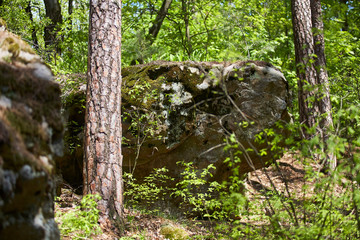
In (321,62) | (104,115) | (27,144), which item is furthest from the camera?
(321,62)

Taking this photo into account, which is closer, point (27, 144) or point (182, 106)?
point (27, 144)

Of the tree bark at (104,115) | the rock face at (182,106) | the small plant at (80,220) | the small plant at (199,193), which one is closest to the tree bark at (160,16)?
the rock face at (182,106)

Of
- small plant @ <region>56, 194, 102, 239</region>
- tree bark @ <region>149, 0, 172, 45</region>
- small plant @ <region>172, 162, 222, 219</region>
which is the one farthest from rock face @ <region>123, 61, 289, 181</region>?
tree bark @ <region>149, 0, 172, 45</region>

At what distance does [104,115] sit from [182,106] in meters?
1.69

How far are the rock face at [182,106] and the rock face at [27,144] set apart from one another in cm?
360

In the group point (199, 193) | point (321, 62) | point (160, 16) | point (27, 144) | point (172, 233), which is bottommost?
point (172, 233)

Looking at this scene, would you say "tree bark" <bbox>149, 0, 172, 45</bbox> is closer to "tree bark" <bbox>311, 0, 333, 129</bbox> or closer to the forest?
the forest

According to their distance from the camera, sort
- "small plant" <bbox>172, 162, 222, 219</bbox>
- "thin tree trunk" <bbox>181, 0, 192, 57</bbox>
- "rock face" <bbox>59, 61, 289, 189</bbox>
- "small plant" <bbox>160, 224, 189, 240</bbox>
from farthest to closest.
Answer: "thin tree trunk" <bbox>181, 0, 192, 57</bbox> < "rock face" <bbox>59, 61, 289, 189</bbox> < "small plant" <bbox>160, 224, 189, 240</bbox> < "small plant" <bbox>172, 162, 222, 219</bbox>

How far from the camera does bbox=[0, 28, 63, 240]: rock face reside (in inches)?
56.2

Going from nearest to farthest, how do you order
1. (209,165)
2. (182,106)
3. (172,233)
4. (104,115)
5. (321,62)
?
(104,115)
(172,233)
(209,165)
(182,106)
(321,62)

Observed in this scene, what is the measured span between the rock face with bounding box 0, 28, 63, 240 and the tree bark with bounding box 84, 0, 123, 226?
7.68 feet

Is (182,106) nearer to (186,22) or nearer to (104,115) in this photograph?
(104,115)

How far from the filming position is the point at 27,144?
1.56 metres

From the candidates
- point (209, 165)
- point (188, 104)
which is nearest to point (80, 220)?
point (209, 165)
